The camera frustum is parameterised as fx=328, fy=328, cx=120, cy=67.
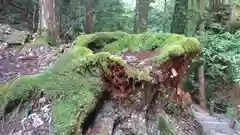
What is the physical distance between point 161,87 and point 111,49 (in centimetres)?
106

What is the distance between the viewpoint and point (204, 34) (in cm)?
867

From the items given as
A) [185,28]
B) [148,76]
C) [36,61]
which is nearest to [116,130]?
[148,76]

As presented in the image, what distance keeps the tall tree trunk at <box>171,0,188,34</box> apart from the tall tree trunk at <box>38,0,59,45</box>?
445cm

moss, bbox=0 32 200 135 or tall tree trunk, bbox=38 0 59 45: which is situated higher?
tall tree trunk, bbox=38 0 59 45

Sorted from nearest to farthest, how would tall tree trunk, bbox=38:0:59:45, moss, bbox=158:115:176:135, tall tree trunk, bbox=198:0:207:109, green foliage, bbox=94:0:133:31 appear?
moss, bbox=158:115:176:135, tall tree trunk, bbox=38:0:59:45, tall tree trunk, bbox=198:0:207:109, green foliage, bbox=94:0:133:31

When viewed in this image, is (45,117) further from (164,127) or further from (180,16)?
(180,16)

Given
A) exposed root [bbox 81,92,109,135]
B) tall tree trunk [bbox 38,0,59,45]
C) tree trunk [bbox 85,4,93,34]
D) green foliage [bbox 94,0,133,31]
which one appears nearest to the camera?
exposed root [bbox 81,92,109,135]

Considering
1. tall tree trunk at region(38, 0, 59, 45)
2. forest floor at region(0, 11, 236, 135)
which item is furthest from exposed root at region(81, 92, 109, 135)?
tall tree trunk at region(38, 0, 59, 45)

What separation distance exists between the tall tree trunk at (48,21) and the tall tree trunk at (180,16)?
14.6 feet

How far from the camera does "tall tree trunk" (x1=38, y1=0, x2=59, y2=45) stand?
6.80m

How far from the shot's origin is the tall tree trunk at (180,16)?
10107 millimetres

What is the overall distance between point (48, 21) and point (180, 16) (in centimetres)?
470

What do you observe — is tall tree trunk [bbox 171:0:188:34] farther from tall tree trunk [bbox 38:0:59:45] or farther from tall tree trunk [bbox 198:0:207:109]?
tall tree trunk [bbox 38:0:59:45]

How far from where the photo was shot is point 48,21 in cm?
692
